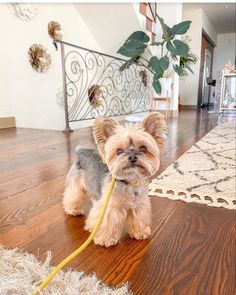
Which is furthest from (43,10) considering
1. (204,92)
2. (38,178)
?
(204,92)

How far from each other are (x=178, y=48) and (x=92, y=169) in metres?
4.01

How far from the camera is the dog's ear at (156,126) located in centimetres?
82

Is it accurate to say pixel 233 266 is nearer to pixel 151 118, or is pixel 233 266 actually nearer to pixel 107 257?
pixel 107 257

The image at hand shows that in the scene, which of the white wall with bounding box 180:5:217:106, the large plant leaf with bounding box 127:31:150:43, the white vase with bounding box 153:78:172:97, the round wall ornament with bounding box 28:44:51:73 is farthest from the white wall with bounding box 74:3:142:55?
the white wall with bounding box 180:5:217:106

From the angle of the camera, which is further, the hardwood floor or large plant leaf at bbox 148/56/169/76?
large plant leaf at bbox 148/56/169/76

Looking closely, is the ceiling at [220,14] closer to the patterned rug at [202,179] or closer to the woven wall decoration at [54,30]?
the woven wall decoration at [54,30]

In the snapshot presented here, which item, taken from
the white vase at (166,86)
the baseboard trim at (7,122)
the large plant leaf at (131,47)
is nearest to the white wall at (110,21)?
the large plant leaf at (131,47)

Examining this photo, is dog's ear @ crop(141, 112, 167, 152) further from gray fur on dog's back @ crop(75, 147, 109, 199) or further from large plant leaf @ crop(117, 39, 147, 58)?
large plant leaf @ crop(117, 39, 147, 58)

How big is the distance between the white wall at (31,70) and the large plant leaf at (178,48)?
5.25 ft

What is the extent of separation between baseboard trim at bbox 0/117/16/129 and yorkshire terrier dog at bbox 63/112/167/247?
3262mm

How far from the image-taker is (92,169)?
106cm

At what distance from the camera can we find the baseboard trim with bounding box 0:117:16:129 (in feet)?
13.0

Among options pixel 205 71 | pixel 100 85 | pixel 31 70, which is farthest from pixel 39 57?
pixel 205 71

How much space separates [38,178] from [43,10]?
9.50ft
